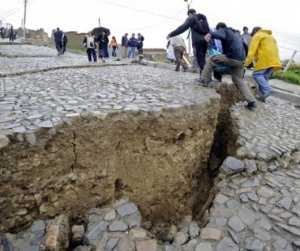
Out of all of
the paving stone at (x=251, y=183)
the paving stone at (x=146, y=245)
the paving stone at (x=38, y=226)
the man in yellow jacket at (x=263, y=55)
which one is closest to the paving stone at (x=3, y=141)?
the paving stone at (x=38, y=226)

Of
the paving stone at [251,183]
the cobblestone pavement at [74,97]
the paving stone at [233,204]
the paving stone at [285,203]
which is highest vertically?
the cobblestone pavement at [74,97]

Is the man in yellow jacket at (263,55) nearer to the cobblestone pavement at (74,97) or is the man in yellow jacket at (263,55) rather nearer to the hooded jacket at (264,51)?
the hooded jacket at (264,51)

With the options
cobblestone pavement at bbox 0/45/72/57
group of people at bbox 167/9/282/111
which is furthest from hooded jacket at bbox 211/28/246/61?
cobblestone pavement at bbox 0/45/72/57

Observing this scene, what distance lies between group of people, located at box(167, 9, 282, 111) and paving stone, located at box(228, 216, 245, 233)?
3.64 metres

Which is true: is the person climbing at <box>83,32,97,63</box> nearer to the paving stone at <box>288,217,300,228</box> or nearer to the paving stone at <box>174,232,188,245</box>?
the paving stone at <box>174,232,188,245</box>

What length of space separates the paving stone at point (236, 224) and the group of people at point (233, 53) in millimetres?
3638

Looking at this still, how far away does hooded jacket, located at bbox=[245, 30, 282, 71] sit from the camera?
702 centimetres

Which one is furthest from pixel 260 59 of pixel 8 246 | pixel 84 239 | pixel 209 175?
pixel 8 246

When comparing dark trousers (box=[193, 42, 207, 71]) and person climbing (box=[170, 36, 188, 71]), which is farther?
person climbing (box=[170, 36, 188, 71])

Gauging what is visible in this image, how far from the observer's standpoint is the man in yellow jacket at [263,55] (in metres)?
7.02

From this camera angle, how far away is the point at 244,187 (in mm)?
3943

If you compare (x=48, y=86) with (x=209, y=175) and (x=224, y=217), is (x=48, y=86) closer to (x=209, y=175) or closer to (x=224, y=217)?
(x=209, y=175)

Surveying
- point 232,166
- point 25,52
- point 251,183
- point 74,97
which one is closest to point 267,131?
point 232,166

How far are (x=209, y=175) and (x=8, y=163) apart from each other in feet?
9.53
